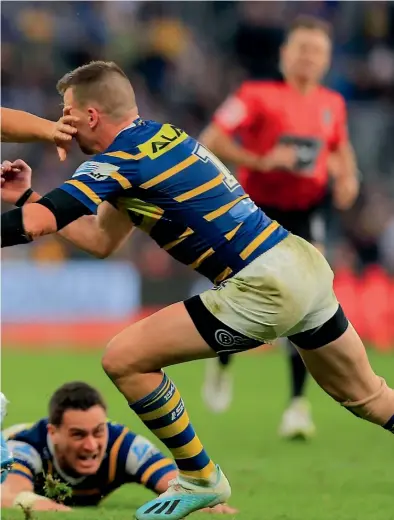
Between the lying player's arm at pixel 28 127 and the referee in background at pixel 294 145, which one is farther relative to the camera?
the referee in background at pixel 294 145

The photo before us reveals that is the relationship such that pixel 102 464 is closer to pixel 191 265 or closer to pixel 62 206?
pixel 191 265

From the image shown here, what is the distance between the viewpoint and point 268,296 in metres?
4.79

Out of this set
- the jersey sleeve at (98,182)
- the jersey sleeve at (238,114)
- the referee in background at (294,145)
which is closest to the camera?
the jersey sleeve at (98,182)

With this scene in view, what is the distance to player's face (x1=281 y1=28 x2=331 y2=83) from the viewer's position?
340 inches

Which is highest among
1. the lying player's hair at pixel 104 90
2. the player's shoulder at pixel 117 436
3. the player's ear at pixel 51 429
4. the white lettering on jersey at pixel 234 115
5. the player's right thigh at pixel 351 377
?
the lying player's hair at pixel 104 90

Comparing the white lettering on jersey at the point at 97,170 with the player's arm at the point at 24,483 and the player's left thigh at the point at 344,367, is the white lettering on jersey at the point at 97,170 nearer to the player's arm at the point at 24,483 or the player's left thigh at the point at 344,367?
the player's left thigh at the point at 344,367

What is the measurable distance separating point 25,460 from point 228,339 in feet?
5.05

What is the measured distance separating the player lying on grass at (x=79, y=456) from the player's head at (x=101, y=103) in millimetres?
1486

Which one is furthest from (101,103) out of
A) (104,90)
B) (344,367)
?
(344,367)

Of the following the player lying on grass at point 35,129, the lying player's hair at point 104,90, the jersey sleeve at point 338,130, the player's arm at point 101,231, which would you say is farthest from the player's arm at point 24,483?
the jersey sleeve at point 338,130

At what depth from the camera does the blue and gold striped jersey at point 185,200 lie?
478 cm

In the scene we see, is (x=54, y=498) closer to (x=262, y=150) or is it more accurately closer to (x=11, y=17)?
(x=262, y=150)

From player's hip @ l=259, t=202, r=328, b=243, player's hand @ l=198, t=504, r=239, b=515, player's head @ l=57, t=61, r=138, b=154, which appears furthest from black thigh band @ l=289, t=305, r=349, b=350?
player's hip @ l=259, t=202, r=328, b=243

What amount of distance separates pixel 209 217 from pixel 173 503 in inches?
46.7
